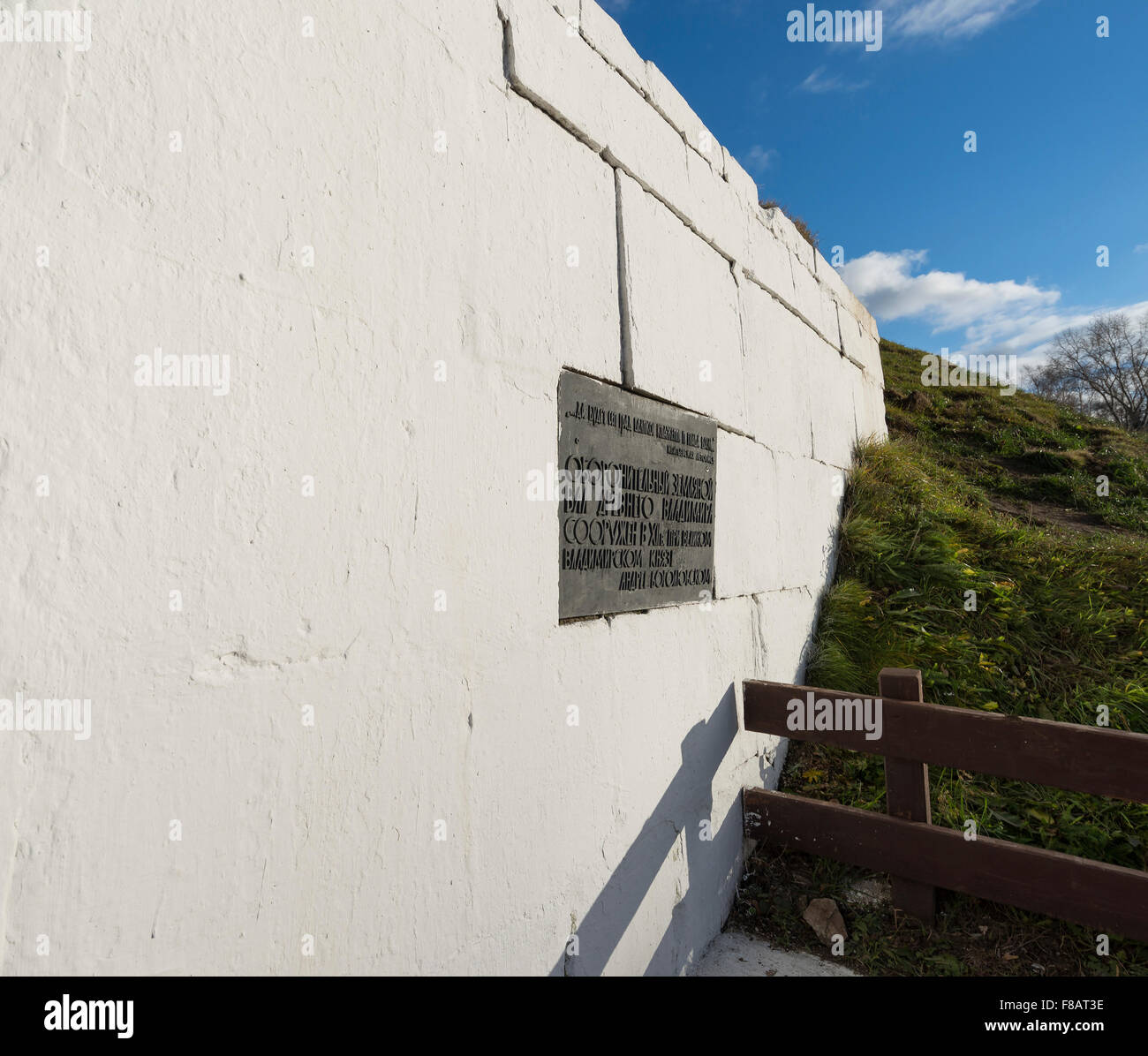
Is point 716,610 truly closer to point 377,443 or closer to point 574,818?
point 574,818

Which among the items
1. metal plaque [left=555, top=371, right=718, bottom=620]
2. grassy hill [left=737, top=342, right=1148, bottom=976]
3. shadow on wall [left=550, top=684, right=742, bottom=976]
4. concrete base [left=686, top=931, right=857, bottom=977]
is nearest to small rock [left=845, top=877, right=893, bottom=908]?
grassy hill [left=737, top=342, right=1148, bottom=976]

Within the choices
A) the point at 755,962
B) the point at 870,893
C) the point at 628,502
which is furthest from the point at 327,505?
the point at 870,893

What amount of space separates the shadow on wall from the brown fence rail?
23 centimetres

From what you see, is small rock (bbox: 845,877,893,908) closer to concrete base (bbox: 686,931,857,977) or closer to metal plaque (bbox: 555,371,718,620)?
concrete base (bbox: 686,931,857,977)

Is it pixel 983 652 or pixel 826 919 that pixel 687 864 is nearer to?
pixel 826 919

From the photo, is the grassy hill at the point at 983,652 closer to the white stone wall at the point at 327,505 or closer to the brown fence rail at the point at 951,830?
the brown fence rail at the point at 951,830

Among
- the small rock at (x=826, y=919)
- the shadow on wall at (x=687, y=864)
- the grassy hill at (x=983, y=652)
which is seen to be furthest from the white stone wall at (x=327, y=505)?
the grassy hill at (x=983, y=652)

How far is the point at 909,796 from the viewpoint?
281 cm

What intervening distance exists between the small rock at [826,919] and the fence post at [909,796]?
224 millimetres

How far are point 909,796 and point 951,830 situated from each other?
0.18m

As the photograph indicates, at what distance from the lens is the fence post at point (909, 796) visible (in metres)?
2.76

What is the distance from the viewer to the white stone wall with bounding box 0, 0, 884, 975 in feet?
3.69

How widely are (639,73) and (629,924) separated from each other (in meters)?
3.13
